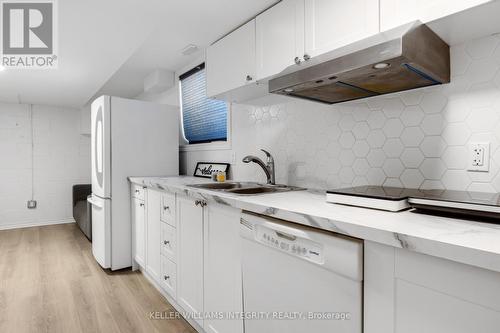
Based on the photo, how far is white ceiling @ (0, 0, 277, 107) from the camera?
1887 millimetres

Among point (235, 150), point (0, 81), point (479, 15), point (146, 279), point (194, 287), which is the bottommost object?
point (146, 279)

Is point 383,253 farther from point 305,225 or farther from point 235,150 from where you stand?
point 235,150

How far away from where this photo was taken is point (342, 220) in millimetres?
916

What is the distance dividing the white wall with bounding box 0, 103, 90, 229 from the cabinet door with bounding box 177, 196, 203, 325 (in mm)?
4293

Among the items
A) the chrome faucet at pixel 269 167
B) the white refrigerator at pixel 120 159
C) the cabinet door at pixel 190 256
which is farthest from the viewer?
the white refrigerator at pixel 120 159

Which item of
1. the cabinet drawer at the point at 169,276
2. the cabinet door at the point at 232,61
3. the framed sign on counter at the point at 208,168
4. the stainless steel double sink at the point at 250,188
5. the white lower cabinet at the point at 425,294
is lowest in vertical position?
the cabinet drawer at the point at 169,276

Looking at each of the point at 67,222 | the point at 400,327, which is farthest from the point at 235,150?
the point at 67,222

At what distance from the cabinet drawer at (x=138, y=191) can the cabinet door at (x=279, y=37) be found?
5.07 ft

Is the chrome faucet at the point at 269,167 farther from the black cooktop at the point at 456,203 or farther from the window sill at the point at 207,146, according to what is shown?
the black cooktop at the point at 456,203

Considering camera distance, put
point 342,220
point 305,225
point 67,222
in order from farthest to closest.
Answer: point 67,222, point 305,225, point 342,220

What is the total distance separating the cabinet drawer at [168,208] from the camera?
2060mm

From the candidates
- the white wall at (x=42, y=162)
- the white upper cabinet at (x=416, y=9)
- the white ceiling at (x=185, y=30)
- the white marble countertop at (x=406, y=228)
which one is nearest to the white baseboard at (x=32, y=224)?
the white wall at (x=42, y=162)

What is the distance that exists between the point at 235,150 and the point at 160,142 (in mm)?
975

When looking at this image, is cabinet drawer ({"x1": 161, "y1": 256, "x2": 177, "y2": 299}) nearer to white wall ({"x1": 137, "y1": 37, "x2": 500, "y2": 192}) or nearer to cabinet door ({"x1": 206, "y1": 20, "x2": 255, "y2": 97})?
white wall ({"x1": 137, "y1": 37, "x2": 500, "y2": 192})
